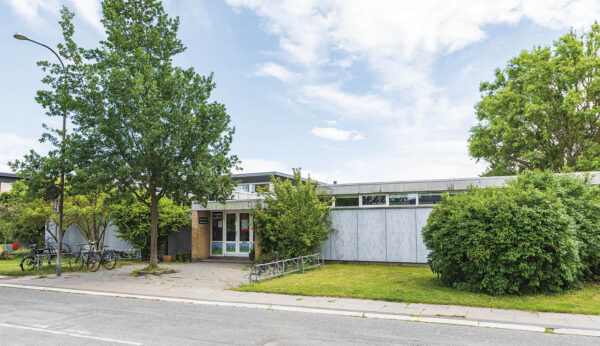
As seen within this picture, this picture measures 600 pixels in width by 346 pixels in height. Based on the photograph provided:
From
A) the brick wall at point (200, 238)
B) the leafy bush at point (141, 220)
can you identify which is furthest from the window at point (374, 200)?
the leafy bush at point (141, 220)

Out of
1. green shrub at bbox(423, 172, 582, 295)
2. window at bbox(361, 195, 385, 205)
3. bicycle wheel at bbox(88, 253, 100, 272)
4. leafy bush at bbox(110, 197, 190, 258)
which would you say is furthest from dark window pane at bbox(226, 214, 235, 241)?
green shrub at bbox(423, 172, 582, 295)

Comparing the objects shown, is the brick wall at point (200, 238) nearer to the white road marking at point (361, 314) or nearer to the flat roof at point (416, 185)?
the flat roof at point (416, 185)

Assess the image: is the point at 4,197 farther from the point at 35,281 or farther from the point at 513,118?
the point at 513,118

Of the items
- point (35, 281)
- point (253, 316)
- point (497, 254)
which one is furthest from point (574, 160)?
point (35, 281)

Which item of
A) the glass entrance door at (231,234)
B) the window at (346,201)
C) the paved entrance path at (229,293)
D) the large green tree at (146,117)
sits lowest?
the paved entrance path at (229,293)

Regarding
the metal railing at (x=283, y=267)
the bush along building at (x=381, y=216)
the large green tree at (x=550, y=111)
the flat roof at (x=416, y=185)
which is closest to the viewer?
the metal railing at (x=283, y=267)

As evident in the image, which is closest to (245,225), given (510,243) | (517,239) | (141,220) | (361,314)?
(141,220)

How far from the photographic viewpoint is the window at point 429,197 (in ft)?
54.4

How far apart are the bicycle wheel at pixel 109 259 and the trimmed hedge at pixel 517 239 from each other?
13.2 meters

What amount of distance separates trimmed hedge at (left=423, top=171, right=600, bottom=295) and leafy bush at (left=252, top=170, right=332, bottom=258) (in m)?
6.19

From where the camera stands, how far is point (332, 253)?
17906mm

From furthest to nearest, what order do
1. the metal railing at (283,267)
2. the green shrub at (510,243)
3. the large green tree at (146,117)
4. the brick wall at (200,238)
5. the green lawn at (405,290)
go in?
1. the brick wall at (200,238)
2. the large green tree at (146,117)
3. the metal railing at (283,267)
4. the green shrub at (510,243)
5. the green lawn at (405,290)

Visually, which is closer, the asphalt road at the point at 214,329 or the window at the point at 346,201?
the asphalt road at the point at 214,329

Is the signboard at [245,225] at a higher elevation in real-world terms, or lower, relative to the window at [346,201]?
lower
